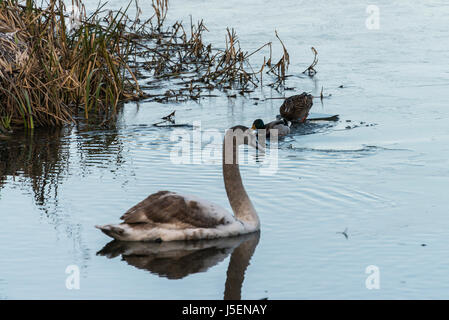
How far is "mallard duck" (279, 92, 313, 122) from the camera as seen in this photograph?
14086 mm

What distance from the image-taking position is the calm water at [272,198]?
23.2 ft

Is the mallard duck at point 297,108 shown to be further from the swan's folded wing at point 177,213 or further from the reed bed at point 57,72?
the swan's folded wing at point 177,213

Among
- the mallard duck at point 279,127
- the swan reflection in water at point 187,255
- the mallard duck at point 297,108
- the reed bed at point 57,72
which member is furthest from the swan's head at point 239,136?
the mallard duck at point 297,108

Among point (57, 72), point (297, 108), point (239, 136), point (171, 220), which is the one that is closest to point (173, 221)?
point (171, 220)

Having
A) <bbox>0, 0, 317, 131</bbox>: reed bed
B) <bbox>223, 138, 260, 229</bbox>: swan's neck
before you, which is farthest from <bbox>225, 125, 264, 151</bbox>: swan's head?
<bbox>0, 0, 317, 131</bbox>: reed bed

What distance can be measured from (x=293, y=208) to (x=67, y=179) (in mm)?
2985

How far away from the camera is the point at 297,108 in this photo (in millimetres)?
14242

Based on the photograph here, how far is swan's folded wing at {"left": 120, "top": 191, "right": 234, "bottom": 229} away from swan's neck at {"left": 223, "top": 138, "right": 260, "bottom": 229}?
1.33 feet

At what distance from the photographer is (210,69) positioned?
1800 cm

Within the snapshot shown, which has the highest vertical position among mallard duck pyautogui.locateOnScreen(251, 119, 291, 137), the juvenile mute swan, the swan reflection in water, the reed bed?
the reed bed

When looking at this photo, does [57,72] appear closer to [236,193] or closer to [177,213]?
[236,193]

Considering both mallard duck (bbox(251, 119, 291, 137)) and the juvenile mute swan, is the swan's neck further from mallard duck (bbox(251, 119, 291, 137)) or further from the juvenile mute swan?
mallard duck (bbox(251, 119, 291, 137))
